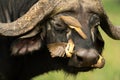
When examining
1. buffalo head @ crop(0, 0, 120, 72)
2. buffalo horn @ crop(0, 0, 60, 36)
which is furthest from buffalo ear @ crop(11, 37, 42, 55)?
buffalo horn @ crop(0, 0, 60, 36)

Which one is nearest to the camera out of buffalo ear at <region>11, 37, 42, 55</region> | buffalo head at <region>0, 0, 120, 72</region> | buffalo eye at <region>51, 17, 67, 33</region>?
buffalo head at <region>0, 0, 120, 72</region>

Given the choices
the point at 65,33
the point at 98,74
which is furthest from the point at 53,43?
the point at 98,74

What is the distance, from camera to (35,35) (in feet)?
29.6

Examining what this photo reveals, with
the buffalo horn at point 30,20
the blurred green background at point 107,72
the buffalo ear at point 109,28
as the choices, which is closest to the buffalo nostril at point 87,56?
the buffalo horn at point 30,20

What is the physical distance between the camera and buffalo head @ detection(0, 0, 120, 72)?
8.56m

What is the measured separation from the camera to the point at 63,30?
8766 mm

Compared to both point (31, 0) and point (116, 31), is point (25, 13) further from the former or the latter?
point (116, 31)

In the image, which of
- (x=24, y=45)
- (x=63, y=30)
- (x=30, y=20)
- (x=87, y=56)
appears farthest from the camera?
(x=24, y=45)

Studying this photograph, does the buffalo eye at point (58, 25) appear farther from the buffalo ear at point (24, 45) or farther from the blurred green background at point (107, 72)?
the blurred green background at point (107, 72)

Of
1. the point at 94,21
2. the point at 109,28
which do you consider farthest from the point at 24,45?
the point at 109,28

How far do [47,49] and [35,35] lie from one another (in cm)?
34

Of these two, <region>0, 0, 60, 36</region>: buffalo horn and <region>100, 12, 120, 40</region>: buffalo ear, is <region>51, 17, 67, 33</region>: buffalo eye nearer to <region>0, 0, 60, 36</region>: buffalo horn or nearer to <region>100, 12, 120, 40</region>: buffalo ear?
<region>0, 0, 60, 36</region>: buffalo horn

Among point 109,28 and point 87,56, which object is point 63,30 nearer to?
point 87,56

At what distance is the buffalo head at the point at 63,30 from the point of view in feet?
28.1
